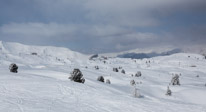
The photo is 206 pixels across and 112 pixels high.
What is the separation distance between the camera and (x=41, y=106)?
1822cm

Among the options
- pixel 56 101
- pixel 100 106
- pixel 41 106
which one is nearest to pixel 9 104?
pixel 41 106

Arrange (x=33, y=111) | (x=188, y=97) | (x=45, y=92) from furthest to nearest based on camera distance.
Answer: (x=188, y=97)
(x=45, y=92)
(x=33, y=111)

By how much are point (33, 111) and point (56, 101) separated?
495 cm

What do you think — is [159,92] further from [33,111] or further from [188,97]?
[33,111]

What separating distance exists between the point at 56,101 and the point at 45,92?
4.57 metres

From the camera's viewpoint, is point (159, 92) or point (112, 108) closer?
point (112, 108)

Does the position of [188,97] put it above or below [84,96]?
below

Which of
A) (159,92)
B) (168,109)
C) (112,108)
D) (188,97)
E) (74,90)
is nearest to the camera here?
(112,108)

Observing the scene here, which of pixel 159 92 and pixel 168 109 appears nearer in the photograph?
pixel 168 109

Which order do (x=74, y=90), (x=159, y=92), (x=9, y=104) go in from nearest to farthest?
(x=9, y=104) < (x=74, y=90) < (x=159, y=92)

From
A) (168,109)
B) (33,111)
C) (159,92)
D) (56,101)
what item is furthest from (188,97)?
(33,111)

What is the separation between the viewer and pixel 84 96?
25.5m

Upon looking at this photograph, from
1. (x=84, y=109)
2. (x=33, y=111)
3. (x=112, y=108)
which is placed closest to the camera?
(x=33, y=111)

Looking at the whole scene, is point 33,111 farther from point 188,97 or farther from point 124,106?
point 188,97
